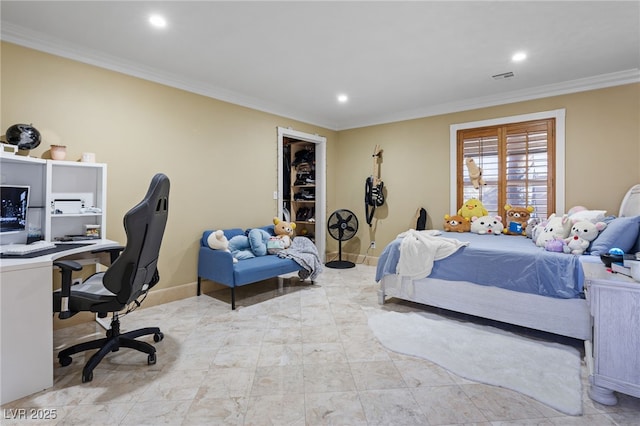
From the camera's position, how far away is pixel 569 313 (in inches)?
95.5

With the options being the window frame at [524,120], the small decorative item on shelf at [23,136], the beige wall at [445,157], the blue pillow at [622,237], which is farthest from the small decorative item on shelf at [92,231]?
the window frame at [524,120]

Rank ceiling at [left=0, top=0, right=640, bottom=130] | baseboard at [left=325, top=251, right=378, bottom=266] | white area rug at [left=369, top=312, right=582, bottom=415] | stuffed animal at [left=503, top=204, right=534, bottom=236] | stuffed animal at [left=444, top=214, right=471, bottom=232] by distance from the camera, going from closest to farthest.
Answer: white area rug at [left=369, top=312, right=582, bottom=415] < ceiling at [left=0, top=0, right=640, bottom=130] < stuffed animal at [left=503, top=204, right=534, bottom=236] < stuffed animal at [left=444, top=214, right=471, bottom=232] < baseboard at [left=325, top=251, right=378, bottom=266]

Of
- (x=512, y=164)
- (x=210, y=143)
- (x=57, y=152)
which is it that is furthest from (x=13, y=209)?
(x=512, y=164)

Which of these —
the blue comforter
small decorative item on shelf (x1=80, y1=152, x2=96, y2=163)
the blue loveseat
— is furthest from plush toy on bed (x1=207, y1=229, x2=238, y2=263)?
the blue comforter

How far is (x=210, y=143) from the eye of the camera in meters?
3.87

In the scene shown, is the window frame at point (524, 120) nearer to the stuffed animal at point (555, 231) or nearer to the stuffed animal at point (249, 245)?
the stuffed animal at point (555, 231)

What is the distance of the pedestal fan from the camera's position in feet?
16.7

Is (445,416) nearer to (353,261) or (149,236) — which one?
(149,236)

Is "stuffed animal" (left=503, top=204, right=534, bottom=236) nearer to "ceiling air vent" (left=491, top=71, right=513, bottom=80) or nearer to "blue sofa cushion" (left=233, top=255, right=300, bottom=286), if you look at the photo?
"ceiling air vent" (left=491, top=71, right=513, bottom=80)

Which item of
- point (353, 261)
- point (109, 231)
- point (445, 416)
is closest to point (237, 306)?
point (109, 231)

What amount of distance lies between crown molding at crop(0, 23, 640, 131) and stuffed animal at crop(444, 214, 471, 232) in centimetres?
153

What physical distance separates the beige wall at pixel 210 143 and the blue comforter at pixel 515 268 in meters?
1.50

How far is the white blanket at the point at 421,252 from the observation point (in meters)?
3.05

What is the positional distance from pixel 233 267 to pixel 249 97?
89.8 inches
